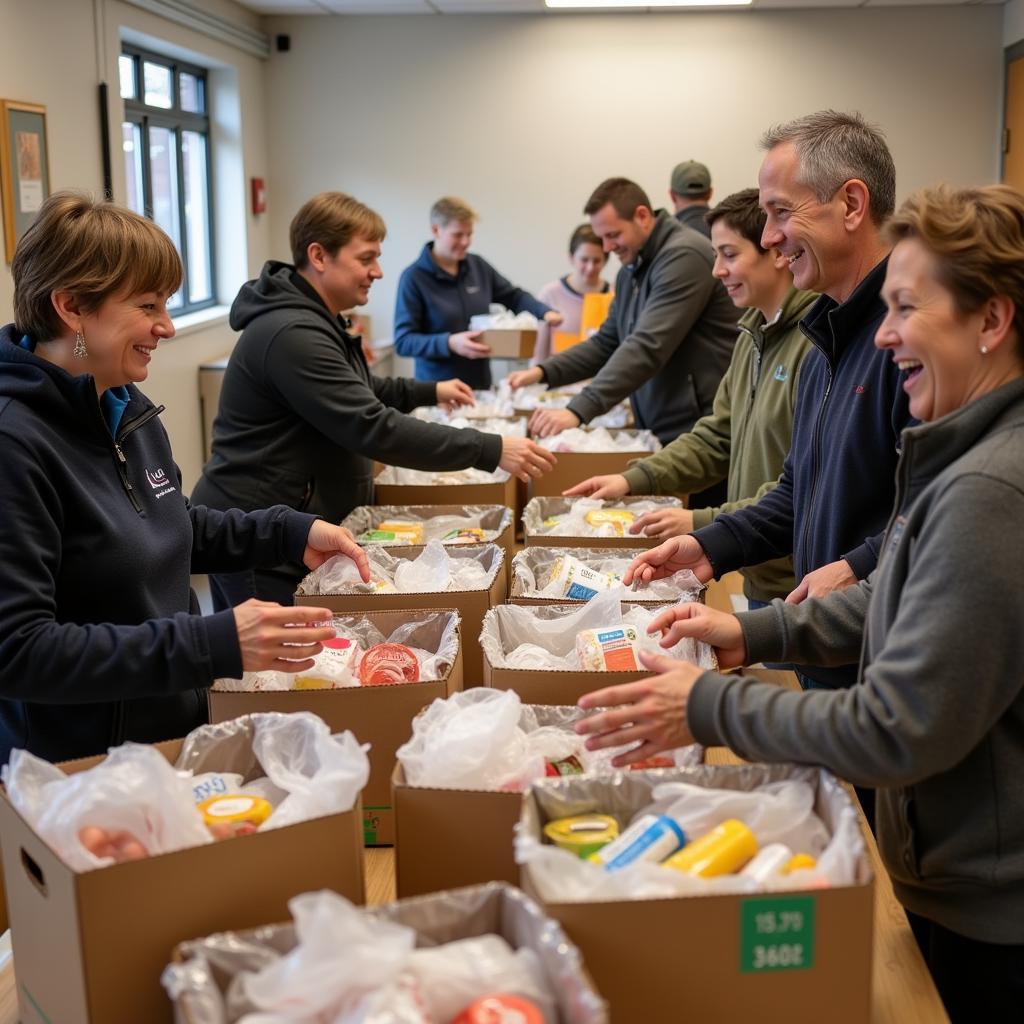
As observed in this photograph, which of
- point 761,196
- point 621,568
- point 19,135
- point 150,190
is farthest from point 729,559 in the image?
point 150,190

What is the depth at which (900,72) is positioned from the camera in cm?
822

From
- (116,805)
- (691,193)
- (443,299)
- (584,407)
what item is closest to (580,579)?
(116,805)

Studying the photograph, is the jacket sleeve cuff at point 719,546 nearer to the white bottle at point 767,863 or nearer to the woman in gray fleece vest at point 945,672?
the woman in gray fleece vest at point 945,672

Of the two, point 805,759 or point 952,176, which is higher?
point 952,176

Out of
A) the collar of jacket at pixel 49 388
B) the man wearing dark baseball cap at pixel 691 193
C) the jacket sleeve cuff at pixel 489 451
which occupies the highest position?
the man wearing dark baseball cap at pixel 691 193

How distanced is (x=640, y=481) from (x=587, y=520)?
0.32m

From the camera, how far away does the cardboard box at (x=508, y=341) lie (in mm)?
5188

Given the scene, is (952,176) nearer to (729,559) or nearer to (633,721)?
(729,559)

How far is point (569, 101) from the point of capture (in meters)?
8.41

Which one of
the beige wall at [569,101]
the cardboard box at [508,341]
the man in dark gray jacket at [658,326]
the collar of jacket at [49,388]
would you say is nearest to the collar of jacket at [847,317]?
the collar of jacket at [49,388]

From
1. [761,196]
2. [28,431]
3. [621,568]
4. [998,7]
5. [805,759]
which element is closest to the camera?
[805,759]

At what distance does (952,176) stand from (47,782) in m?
8.40

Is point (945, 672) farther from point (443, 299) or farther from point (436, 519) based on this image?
point (443, 299)

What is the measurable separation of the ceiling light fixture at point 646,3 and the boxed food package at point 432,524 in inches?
179
